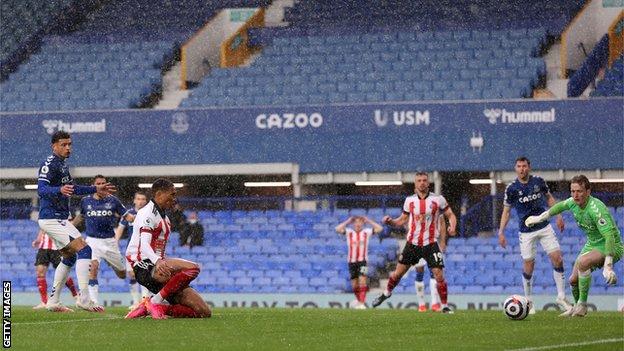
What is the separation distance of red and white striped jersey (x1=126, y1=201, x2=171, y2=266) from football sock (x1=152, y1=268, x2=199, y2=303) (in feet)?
1.01

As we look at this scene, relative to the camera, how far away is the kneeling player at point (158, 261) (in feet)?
47.3

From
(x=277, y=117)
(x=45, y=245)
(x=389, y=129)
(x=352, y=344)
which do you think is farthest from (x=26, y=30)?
(x=352, y=344)

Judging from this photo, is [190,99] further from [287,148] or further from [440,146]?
[440,146]

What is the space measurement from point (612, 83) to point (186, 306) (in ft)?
63.2

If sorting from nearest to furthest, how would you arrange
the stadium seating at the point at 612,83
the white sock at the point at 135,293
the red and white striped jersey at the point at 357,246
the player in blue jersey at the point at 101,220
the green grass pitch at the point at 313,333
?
the green grass pitch at the point at 313,333, the player in blue jersey at the point at 101,220, the white sock at the point at 135,293, the red and white striped jersey at the point at 357,246, the stadium seating at the point at 612,83

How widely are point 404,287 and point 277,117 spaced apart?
21.3 feet

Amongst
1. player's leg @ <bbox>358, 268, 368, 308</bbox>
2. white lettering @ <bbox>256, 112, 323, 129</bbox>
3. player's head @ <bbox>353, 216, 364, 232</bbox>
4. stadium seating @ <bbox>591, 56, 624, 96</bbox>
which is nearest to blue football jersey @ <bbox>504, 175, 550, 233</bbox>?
player's leg @ <bbox>358, 268, 368, 308</bbox>

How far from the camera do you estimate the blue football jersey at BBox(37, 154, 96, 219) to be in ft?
51.9

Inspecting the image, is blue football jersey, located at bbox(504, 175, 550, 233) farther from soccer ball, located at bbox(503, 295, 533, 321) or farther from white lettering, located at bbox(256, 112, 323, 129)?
white lettering, located at bbox(256, 112, 323, 129)

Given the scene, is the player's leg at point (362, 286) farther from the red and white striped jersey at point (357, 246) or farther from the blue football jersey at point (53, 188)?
the blue football jersey at point (53, 188)

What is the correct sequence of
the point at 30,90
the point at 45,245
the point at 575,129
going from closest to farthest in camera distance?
the point at 45,245 < the point at 575,129 < the point at 30,90

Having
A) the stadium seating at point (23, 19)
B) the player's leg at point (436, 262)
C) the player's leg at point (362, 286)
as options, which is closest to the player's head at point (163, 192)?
the player's leg at point (436, 262)

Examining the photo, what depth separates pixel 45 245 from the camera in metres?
22.1

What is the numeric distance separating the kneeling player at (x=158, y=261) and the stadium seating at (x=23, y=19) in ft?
82.0
